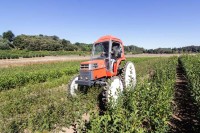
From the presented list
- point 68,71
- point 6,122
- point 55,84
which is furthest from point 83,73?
point 68,71

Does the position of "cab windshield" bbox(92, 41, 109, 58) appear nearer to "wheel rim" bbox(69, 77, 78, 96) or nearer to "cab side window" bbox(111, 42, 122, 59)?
"cab side window" bbox(111, 42, 122, 59)

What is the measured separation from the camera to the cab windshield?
8.45 m

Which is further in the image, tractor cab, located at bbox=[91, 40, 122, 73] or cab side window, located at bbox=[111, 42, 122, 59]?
cab side window, located at bbox=[111, 42, 122, 59]

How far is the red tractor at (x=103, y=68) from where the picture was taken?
768 cm

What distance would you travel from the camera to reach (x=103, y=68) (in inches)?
320

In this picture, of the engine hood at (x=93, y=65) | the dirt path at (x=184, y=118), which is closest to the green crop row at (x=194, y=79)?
the dirt path at (x=184, y=118)

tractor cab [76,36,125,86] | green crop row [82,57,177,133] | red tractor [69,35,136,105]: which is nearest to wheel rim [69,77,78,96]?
red tractor [69,35,136,105]

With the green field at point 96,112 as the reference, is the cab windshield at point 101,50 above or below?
above

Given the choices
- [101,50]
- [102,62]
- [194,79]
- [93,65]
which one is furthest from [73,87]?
[194,79]

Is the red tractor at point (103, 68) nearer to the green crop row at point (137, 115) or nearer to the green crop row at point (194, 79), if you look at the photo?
the green crop row at point (137, 115)

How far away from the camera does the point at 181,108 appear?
8.00m

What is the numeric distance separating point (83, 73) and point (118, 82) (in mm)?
1358

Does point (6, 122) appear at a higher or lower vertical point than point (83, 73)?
lower

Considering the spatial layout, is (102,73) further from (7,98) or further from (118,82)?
(7,98)
